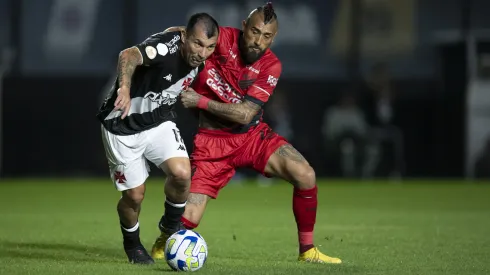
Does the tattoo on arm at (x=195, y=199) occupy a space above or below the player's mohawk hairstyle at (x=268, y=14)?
below

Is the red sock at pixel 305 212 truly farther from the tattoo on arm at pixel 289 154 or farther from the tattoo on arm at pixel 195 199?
the tattoo on arm at pixel 195 199

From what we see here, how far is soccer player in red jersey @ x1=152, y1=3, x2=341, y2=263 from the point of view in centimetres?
808

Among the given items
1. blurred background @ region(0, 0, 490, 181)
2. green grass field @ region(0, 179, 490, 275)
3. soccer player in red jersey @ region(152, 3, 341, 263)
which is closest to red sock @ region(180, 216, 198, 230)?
soccer player in red jersey @ region(152, 3, 341, 263)

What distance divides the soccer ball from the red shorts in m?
1.22

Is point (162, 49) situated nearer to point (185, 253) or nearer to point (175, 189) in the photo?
point (175, 189)

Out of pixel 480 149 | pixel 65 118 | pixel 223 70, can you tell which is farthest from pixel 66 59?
pixel 223 70

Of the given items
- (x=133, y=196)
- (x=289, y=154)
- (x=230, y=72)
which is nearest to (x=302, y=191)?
(x=289, y=154)

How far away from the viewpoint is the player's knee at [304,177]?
8062 mm

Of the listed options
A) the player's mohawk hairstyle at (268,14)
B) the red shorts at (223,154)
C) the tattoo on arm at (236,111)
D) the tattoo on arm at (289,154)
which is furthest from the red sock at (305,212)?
the player's mohawk hairstyle at (268,14)

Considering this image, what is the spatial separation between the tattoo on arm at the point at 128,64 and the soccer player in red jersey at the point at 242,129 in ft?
2.02

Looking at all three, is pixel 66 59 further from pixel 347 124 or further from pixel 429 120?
pixel 429 120

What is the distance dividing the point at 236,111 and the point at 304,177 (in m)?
0.74

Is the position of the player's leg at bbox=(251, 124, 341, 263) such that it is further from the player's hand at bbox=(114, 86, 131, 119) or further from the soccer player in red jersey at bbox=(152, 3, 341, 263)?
the player's hand at bbox=(114, 86, 131, 119)

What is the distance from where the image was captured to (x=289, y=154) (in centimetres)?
819
